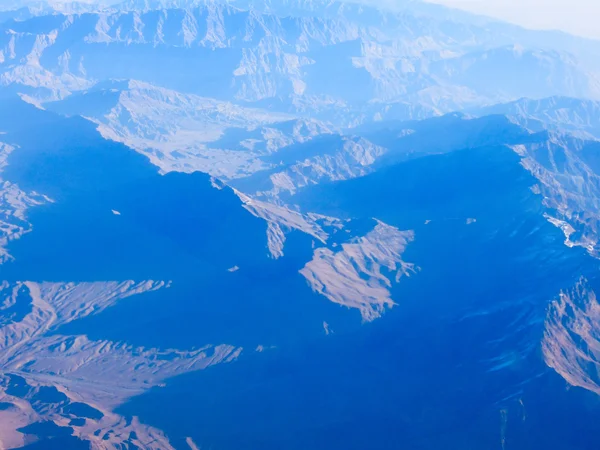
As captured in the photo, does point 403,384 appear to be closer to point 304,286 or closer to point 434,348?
point 434,348

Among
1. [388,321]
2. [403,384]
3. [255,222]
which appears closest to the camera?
[403,384]

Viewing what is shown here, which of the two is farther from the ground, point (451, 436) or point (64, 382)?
point (451, 436)

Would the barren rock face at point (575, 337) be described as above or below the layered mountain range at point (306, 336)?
above

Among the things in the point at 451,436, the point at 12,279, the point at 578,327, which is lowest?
the point at 12,279

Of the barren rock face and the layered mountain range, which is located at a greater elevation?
the barren rock face

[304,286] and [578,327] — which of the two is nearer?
[578,327]

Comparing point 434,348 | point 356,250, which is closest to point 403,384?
point 434,348

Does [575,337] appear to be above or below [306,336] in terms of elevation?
above

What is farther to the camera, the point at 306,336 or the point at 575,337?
the point at 306,336

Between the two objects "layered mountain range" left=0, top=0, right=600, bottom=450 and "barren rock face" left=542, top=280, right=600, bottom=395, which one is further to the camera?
"barren rock face" left=542, top=280, right=600, bottom=395

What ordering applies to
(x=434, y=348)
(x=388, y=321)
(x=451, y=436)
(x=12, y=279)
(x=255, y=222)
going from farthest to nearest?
(x=255, y=222), (x=12, y=279), (x=388, y=321), (x=434, y=348), (x=451, y=436)

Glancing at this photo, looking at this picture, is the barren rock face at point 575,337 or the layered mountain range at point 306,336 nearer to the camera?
the layered mountain range at point 306,336
